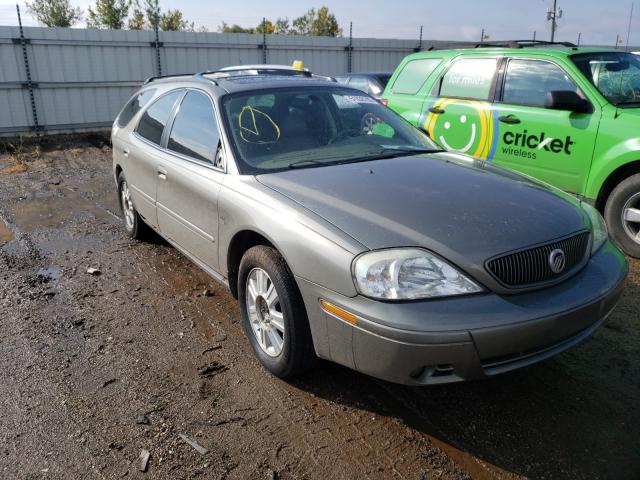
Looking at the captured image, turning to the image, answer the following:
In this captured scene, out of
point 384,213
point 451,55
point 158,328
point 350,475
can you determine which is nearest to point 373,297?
point 384,213

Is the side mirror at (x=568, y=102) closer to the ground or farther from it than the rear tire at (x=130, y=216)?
farther from it

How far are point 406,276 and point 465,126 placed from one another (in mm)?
4178

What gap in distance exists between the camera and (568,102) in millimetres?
5164

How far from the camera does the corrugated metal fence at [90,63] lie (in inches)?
493

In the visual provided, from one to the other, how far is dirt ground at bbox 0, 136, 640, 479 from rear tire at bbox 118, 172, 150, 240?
126 cm

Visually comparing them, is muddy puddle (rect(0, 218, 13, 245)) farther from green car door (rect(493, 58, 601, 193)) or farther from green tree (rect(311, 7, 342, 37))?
green tree (rect(311, 7, 342, 37))

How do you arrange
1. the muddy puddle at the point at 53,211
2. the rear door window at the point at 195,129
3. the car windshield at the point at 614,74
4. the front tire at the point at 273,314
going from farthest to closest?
the muddy puddle at the point at 53,211, the car windshield at the point at 614,74, the rear door window at the point at 195,129, the front tire at the point at 273,314

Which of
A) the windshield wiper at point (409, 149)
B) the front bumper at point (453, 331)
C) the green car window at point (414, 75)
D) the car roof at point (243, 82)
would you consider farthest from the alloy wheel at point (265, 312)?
the green car window at point (414, 75)

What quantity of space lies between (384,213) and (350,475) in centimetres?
124

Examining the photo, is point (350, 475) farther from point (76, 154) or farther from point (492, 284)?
point (76, 154)

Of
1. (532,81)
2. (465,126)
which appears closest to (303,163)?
(465,126)

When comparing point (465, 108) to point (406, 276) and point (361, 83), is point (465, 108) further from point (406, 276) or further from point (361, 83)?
point (361, 83)

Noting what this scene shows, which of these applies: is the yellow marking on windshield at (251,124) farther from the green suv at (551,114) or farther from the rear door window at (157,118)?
Result: the green suv at (551,114)

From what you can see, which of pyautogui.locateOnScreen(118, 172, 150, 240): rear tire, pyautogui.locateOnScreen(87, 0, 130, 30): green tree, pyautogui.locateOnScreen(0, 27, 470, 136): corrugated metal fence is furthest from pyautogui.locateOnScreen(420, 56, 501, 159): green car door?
pyautogui.locateOnScreen(87, 0, 130, 30): green tree
